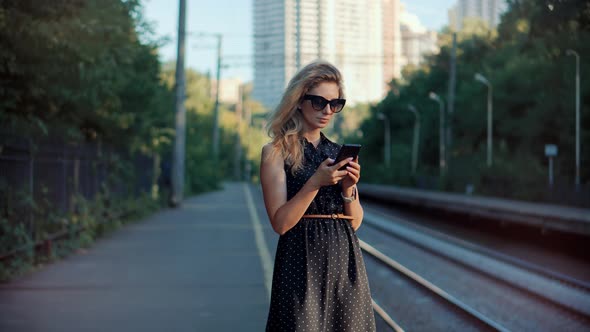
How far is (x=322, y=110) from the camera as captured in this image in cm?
378

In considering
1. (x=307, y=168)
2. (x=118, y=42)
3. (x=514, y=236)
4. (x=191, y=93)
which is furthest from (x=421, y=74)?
(x=307, y=168)

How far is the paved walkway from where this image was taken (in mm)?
8312

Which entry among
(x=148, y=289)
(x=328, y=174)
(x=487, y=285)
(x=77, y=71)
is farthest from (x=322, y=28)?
(x=328, y=174)

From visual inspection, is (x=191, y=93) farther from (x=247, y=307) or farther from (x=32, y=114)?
(x=247, y=307)

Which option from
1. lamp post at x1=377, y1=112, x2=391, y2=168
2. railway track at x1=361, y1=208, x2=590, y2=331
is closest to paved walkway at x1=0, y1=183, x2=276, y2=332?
railway track at x1=361, y1=208, x2=590, y2=331

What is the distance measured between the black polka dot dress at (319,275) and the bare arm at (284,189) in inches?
2.6

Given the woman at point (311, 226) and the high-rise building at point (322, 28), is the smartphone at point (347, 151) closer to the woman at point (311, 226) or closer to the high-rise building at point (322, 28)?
the woman at point (311, 226)

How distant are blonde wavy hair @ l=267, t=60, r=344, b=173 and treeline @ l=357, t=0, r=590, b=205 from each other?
1393 centimetres

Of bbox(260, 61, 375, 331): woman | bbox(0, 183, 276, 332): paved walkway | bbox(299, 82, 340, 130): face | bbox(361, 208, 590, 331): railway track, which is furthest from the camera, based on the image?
bbox(361, 208, 590, 331): railway track

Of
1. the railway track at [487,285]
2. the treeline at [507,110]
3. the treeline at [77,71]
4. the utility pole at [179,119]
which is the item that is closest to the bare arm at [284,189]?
the railway track at [487,285]


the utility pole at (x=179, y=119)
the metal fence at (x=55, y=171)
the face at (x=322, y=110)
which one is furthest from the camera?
the utility pole at (x=179, y=119)

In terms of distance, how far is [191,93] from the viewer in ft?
188

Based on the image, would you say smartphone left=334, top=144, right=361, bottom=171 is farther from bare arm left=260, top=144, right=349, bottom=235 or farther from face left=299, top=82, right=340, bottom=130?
face left=299, top=82, right=340, bottom=130

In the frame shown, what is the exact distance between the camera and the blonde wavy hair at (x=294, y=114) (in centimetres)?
373
